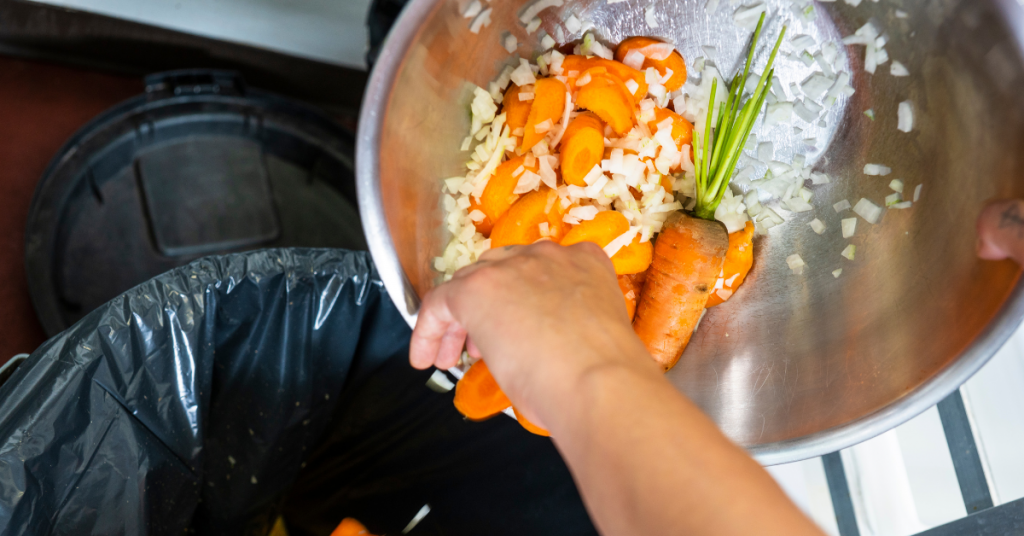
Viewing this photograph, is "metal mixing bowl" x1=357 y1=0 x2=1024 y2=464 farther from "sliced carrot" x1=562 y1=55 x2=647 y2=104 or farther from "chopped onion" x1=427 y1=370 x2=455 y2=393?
"chopped onion" x1=427 y1=370 x2=455 y2=393

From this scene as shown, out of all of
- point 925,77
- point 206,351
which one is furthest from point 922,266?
point 206,351

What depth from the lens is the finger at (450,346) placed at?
1.61ft

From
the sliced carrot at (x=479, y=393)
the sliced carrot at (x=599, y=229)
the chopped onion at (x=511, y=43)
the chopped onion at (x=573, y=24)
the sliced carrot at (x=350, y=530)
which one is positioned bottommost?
the sliced carrot at (x=350, y=530)

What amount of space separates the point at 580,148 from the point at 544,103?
6cm

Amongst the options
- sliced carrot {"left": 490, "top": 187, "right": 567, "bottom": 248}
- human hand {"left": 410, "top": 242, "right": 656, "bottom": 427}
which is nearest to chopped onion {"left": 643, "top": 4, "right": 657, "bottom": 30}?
sliced carrot {"left": 490, "top": 187, "right": 567, "bottom": 248}

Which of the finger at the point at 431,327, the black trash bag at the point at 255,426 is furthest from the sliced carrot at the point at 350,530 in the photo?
the finger at the point at 431,327

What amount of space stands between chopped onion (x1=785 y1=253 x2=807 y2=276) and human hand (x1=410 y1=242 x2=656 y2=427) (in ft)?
1.09

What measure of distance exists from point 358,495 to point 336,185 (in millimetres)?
525

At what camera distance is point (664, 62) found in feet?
2.13

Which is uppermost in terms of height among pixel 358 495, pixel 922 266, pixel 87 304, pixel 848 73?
pixel 848 73

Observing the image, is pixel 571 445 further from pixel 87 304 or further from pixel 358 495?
pixel 87 304

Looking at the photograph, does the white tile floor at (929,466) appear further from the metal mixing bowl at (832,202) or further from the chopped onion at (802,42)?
the chopped onion at (802,42)

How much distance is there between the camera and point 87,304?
38.0 inches

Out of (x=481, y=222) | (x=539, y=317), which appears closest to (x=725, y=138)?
(x=481, y=222)
